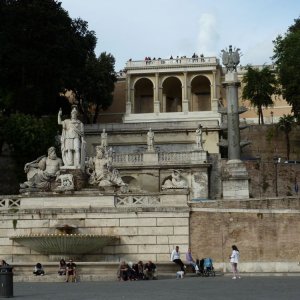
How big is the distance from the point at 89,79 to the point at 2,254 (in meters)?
26.2

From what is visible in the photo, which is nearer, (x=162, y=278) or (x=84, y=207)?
(x=162, y=278)

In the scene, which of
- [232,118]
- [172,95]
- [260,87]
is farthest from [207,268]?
[172,95]

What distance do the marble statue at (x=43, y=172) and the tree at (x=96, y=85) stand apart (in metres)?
21.4

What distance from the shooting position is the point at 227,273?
27.9 meters

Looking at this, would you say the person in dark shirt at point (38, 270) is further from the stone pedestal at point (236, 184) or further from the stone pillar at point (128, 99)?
the stone pillar at point (128, 99)

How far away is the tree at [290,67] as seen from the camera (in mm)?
48781

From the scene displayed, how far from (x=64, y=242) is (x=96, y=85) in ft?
96.8

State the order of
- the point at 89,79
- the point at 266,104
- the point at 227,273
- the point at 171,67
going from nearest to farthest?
the point at 227,273, the point at 89,79, the point at 266,104, the point at 171,67

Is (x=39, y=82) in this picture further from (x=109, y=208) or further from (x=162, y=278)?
(x=162, y=278)

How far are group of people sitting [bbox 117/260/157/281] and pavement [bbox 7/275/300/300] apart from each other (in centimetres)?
206

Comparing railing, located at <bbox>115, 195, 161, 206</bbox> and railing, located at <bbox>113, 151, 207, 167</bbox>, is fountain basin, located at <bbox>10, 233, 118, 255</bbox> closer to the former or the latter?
railing, located at <bbox>115, 195, 161, 206</bbox>

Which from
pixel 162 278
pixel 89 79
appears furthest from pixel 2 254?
pixel 89 79

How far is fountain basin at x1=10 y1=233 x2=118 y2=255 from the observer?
27.4 m

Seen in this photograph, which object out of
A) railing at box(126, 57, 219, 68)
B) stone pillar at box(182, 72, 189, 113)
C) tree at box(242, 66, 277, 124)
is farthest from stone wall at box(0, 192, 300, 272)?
railing at box(126, 57, 219, 68)
